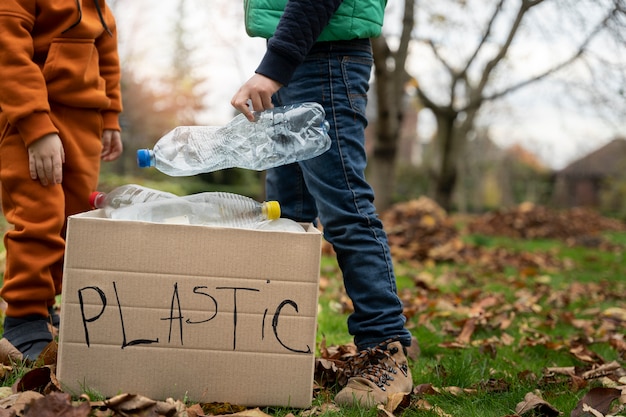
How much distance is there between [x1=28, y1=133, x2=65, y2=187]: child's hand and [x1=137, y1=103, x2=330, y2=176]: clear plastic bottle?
0.33 meters

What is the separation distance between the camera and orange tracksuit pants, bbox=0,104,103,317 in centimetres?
206

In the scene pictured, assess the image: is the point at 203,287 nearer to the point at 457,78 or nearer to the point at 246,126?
the point at 246,126

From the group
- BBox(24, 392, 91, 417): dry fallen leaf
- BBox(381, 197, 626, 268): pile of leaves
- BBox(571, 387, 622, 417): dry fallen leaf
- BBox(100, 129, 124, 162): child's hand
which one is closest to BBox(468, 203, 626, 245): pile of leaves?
BBox(381, 197, 626, 268): pile of leaves

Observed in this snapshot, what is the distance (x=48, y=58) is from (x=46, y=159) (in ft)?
1.13

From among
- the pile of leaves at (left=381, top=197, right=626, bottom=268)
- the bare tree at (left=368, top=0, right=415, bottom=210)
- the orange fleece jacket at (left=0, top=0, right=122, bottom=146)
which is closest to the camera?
the orange fleece jacket at (left=0, top=0, right=122, bottom=146)

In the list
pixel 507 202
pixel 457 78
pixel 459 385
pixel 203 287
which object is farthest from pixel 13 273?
pixel 507 202

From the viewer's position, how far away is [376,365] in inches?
77.8

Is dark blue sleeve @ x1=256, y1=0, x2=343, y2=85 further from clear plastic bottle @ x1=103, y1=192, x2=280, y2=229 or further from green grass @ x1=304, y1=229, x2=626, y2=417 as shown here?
green grass @ x1=304, y1=229, x2=626, y2=417

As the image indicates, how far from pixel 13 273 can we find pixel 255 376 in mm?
939

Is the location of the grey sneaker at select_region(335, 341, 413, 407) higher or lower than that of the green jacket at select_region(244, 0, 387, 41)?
lower

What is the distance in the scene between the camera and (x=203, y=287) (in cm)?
173

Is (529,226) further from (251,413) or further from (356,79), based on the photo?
(251,413)

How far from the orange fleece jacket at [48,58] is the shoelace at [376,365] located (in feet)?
4.09

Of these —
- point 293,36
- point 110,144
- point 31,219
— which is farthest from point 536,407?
point 110,144
